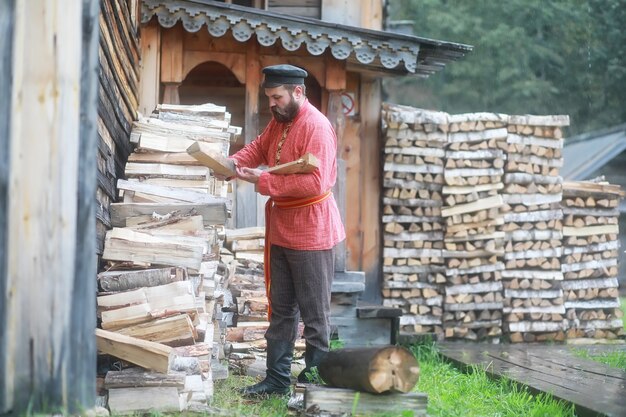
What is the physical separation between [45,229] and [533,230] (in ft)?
29.0

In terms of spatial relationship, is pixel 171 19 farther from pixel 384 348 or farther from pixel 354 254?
pixel 384 348

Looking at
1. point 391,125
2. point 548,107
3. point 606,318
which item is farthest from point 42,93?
point 548,107

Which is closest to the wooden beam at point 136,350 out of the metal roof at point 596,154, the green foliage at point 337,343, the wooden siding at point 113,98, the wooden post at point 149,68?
the wooden siding at point 113,98

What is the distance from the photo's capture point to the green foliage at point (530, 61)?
29.0 m

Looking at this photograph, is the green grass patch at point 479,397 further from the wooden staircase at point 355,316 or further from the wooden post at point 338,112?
the wooden post at point 338,112

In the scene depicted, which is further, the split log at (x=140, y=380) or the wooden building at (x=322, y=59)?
the wooden building at (x=322, y=59)

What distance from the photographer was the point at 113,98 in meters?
7.38

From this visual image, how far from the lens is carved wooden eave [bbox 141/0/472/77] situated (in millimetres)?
9773

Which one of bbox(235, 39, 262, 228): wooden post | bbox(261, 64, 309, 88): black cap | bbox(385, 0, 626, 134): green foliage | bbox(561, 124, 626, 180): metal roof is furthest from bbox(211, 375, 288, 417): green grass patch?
bbox(385, 0, 626, 134): green foliage

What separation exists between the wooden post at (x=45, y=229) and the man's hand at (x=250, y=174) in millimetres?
1600

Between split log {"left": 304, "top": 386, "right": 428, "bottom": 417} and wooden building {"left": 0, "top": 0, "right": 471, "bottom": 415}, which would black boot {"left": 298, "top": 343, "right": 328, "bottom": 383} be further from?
wooden building {"left": 0, "top": 0, "right": 471, "bottom": 415}

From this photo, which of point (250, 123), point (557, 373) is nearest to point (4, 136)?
point (557, 373)

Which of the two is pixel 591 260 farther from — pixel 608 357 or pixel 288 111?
pixel 288 111

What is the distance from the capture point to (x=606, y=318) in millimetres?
12664
